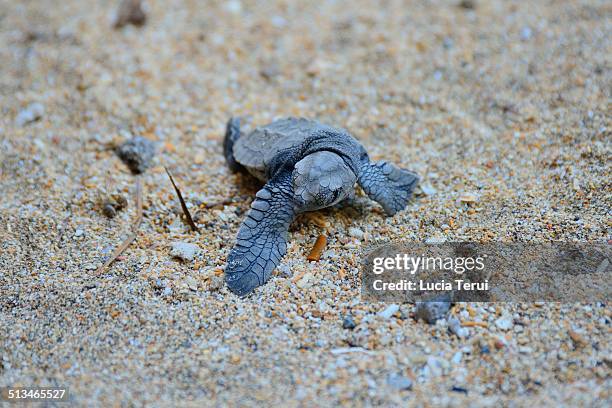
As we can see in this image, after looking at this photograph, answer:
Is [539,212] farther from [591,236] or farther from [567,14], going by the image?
[567,14]

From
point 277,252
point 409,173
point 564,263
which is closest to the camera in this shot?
point 564,263

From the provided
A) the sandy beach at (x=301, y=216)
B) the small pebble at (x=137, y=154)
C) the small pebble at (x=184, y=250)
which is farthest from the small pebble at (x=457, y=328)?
the small pebble at (x=137, y=154)


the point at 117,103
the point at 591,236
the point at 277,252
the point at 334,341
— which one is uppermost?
the point at 117,103

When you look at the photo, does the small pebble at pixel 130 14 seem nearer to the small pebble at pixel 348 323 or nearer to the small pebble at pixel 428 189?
the small pebble at pixel 428 189

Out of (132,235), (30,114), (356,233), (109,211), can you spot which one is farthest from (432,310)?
(30,114)

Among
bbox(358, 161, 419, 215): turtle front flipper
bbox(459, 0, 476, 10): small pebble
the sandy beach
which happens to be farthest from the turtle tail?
bbox(459, 0, 476, 10): small pebble

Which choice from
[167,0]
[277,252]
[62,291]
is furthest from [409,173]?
[167,0]
